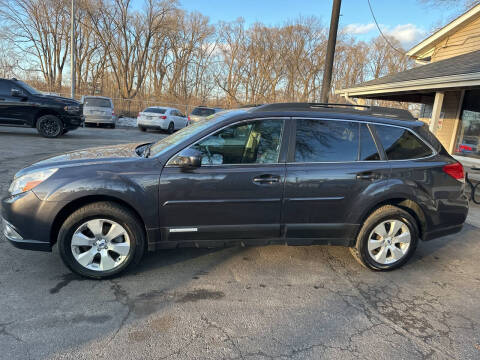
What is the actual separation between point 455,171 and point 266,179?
2242 millimetres

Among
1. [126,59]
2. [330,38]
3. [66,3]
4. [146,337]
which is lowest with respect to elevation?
[146,337]

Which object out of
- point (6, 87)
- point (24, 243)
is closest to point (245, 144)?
point (24, 243)

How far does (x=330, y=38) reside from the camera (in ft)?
31.8

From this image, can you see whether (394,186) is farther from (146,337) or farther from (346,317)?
(146,337)

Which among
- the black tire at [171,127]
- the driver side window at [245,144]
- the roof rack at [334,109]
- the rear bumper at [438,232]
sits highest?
the roof rack at [334,109]

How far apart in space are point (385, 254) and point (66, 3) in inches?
1430

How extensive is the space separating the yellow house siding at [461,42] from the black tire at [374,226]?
10.8m

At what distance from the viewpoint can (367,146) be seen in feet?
11.8

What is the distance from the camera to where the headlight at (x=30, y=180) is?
308 centimetres

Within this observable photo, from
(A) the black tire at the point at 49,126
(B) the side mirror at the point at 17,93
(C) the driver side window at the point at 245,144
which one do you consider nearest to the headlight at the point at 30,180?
(C) the driver side window at the point at 245,144

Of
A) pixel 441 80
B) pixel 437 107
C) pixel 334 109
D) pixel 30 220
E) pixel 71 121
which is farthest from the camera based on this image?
pixel 71 121

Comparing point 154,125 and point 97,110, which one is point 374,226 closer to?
point 154,125

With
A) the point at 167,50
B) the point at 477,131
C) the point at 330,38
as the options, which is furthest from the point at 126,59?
the point at 477,131

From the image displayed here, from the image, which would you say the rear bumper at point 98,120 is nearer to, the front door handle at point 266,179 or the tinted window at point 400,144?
the front door handle at point 266,179
